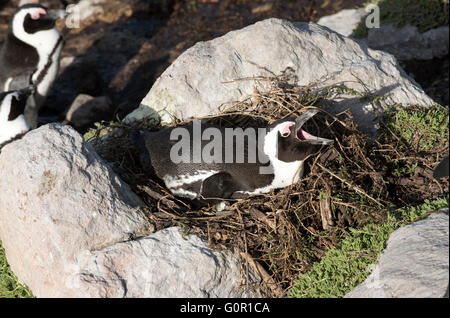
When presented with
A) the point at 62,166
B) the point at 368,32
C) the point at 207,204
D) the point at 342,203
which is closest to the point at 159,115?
the point at 207,204

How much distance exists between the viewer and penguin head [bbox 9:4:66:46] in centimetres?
711

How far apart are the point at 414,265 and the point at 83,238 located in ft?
7.12

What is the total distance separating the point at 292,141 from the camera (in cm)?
407

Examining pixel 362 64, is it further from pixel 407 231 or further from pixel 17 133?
pixel 17 133

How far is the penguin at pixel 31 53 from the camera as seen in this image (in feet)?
23.0

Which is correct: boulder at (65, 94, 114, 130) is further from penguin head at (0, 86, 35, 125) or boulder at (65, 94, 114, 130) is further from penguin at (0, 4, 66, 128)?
penguin head at (0, 86, 35, 125)

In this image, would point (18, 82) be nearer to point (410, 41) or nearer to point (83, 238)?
point (83, 238)

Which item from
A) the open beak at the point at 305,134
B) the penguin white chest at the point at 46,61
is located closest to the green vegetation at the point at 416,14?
the open beak at the point at 305,134

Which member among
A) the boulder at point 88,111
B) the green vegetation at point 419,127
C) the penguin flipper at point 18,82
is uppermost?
the penguin flipper at point 18,82

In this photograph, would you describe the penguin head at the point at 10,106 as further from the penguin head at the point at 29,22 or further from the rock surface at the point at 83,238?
the penguin head at the point at 29,22

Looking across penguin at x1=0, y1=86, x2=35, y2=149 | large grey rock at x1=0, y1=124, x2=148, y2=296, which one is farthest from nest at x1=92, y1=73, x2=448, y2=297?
penguin at x1=0, y1=86, x2=35, y2=149

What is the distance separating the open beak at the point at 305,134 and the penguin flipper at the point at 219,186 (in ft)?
2.18

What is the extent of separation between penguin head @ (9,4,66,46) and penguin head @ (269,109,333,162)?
15.1ft

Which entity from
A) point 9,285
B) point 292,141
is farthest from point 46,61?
point 292,141
